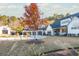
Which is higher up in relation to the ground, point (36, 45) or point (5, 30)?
point (5, 30)

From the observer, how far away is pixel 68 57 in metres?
2.13

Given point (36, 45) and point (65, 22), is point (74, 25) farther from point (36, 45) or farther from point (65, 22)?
point (36, 45)

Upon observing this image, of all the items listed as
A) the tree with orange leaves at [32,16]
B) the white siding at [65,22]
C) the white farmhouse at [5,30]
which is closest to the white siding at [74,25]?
the white siding at [65,22]

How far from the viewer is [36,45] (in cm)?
216

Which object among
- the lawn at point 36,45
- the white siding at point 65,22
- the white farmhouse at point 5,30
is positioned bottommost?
the lawn at point 36,45

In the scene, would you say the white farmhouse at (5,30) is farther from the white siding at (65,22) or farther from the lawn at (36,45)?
the white siding at (65,22)

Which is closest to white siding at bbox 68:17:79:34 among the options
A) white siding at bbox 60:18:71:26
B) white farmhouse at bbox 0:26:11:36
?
white siding at bbox 60:18:71:26

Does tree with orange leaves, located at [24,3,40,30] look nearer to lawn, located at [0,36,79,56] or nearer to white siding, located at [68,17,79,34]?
lawn, located at [0,36,79,56]

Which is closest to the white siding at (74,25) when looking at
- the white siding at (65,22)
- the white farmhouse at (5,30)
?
the white siding at (65,22)

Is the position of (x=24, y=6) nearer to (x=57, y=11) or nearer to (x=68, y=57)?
(x=57, y=11)

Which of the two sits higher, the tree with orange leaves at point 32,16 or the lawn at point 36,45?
the tree with orange leaves at point 32,16

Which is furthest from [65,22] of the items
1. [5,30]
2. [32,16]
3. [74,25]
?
[5,30]

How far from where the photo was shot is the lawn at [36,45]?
214 cm

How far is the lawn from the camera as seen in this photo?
2.14m
